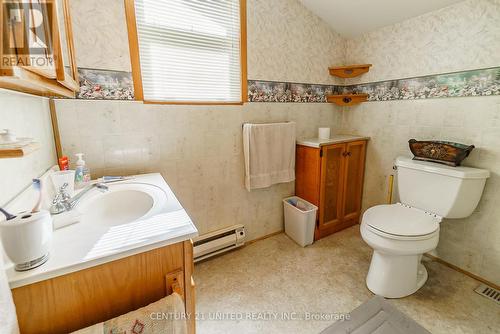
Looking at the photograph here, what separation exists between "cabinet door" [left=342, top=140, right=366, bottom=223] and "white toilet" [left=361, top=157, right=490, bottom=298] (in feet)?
1.93

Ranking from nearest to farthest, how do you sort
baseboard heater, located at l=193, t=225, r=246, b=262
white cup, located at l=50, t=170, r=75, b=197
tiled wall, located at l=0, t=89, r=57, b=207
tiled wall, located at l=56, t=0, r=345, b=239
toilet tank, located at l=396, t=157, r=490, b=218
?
tiled wall, located at l=0, t=89, r=57, b=207 → white cup, located at l=50, t=170, r=75, b=197 → tiled wall, located at l=56, t=0, r=345, b=239 → toilet tank, located at l=396, t=157, r=490, b=218 → baseboard heater, located at l=193, t=225, r=246, b=262

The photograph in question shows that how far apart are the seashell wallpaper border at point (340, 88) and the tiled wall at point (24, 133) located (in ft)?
0.88

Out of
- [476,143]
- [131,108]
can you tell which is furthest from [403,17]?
[131,108]

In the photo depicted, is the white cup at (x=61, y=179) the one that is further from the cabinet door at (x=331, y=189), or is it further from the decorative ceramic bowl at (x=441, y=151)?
the decorative ceramic bowl at (x=441, y=151)

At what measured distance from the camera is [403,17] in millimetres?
1780

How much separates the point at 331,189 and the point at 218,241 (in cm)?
112

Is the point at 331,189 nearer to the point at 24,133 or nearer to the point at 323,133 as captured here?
the point at 323,133

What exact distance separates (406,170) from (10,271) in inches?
81.6

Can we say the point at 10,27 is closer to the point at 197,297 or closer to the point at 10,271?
the point at 10,271

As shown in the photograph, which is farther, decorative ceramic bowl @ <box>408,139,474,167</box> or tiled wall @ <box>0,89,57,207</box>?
decorative ceramic bowl @ <box>408,139,474,167</box>

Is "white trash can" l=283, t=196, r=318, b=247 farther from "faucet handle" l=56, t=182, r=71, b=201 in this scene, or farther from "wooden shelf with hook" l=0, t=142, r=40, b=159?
"wooden shelf with hook" l=0, t=142, r=40, b=159

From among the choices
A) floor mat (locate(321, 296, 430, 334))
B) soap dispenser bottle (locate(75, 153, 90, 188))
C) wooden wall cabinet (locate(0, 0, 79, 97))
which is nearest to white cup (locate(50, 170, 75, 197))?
soap dispenser bottle (locate(75, 153, 90, 188))

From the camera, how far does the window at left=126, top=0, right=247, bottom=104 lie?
A: 56.0 inches

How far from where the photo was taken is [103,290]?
676mm
